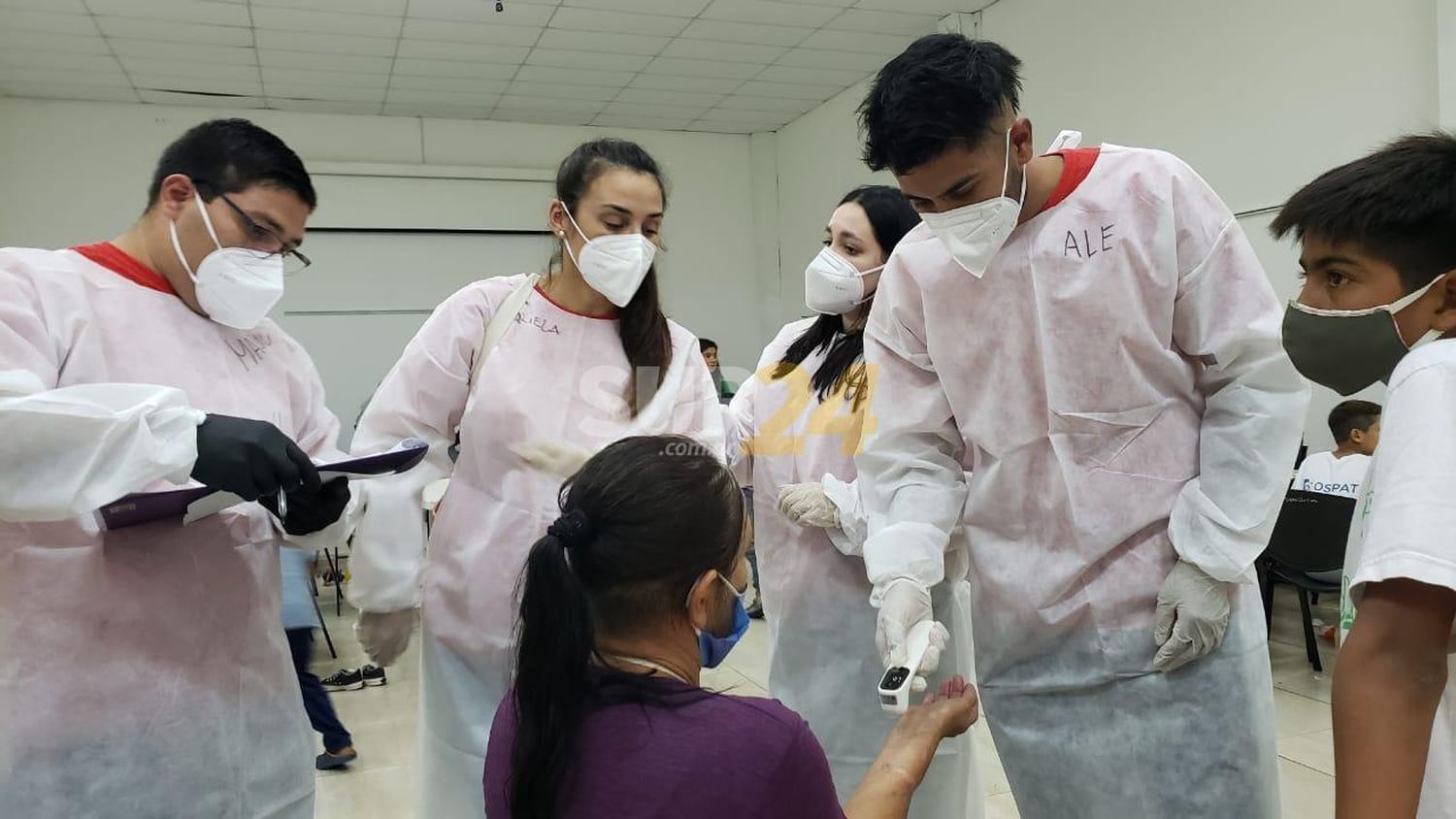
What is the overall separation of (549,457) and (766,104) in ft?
20.0

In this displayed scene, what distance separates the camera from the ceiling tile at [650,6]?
5.08 m

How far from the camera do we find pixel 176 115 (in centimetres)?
660

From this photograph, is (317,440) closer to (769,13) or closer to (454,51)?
(769,13)

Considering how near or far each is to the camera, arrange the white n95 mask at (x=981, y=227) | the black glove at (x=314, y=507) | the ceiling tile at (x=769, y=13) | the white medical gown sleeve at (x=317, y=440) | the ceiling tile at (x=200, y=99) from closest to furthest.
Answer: the white n95 mask at (x=981, y=227) < the black glove at (x=314, y=507) < the white medical gown sleeve at (x=317, y=440) < the ceiling tile at (x=769, y=13) < the ceiling tile at (x=200, y=99)

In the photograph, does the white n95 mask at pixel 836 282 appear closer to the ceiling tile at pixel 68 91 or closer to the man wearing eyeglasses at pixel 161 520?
the man wearing eyeglasses at pixel 161 520

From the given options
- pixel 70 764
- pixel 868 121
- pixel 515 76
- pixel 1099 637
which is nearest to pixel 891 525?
pixel 1099 637

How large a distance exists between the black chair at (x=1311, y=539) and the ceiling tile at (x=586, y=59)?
4.39 metres

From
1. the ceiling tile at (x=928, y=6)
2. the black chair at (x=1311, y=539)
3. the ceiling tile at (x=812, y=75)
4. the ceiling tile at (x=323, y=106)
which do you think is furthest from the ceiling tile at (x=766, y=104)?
the black chair at (x=1311, y=539)

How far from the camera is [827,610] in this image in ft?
5.74

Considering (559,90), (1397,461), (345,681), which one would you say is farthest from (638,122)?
(1397,461)

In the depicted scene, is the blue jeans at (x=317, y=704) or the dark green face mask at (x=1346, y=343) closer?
the dark green face mask at (x=1346, y=343)

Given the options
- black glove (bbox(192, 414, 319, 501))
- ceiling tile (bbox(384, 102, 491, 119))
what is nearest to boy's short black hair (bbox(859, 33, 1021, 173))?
black glove (bbox(192, 414, 319, 501))

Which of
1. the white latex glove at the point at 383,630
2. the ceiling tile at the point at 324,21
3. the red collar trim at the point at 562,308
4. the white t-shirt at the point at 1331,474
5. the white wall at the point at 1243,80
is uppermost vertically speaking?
the ceiling tile at the point at 324,21

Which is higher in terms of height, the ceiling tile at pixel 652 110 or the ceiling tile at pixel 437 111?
the ceiling tile at pixel 437 111
